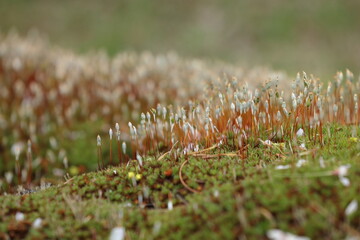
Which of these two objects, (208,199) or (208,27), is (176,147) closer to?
(208,199)

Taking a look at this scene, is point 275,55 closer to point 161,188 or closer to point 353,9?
point 353,9

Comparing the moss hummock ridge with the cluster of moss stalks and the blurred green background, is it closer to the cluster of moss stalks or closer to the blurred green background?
the cluster of moss stalks

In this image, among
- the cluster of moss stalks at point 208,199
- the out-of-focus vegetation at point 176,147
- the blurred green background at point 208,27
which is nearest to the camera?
the cluster of moss stalks at point 208,199

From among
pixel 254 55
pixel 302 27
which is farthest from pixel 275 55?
pixel 302 27

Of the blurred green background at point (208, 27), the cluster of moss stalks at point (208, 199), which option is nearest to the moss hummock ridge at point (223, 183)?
the cluster of moss stalks at point (208, 199)

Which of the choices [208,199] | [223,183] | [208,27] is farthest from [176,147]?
[208,27]

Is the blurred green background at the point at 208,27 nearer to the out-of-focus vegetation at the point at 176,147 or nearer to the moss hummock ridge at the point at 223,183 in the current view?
the out-of-focus vegetation at the point at 176,147
